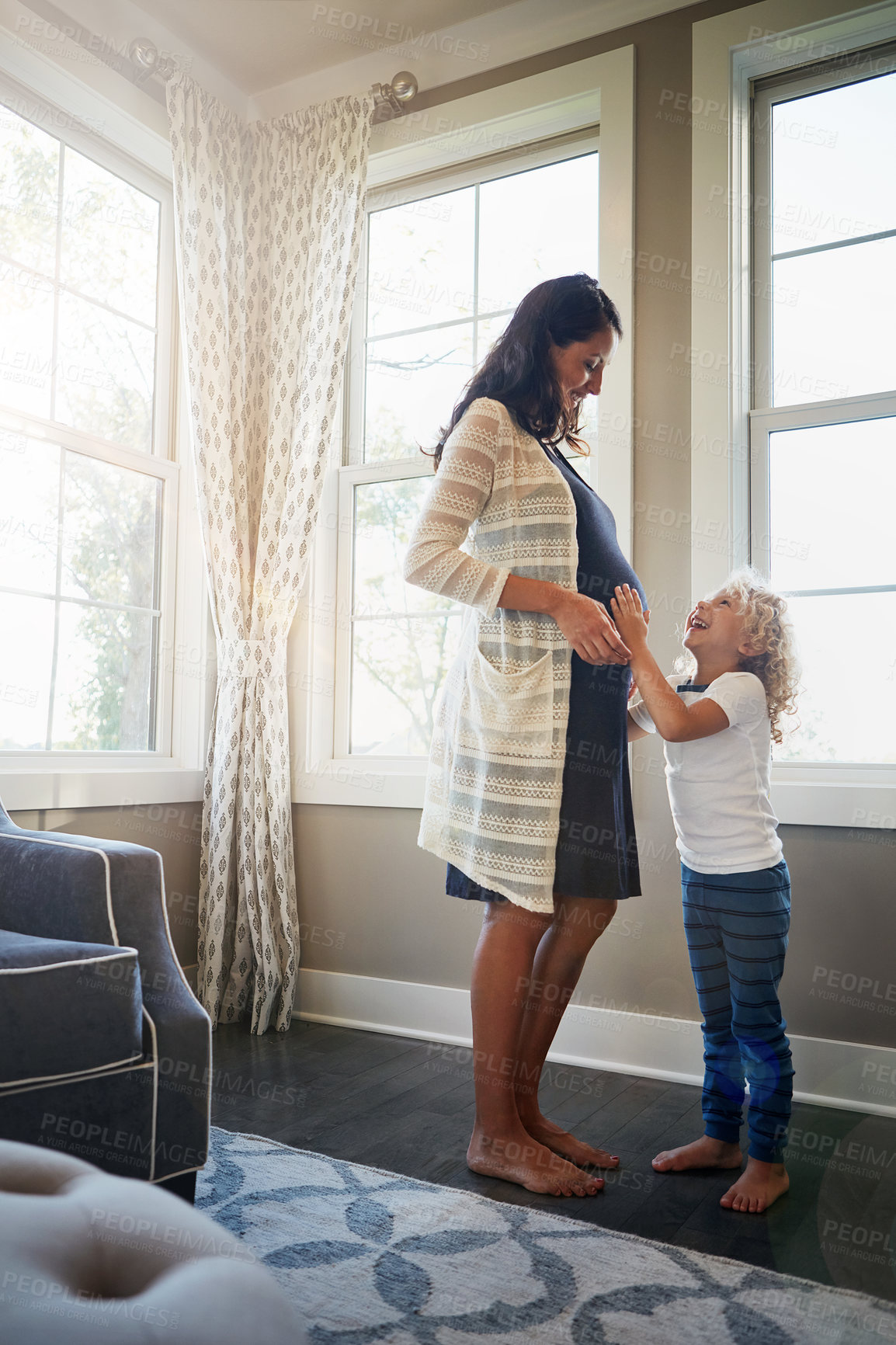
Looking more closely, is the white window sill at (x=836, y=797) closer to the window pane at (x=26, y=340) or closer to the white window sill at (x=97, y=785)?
the white window sill at (x=97, y=785)

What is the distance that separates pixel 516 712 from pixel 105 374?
6.32 ft

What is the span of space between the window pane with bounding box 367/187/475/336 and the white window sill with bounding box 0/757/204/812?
1574mm

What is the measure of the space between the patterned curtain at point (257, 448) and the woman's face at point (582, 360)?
1243 millimetres

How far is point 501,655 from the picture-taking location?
1811 millimetres

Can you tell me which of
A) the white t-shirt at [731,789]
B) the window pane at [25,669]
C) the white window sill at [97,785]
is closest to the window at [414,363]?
the white window sill at [97,785]

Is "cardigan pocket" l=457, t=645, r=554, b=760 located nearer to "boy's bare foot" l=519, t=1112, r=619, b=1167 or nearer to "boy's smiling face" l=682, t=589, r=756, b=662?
"boy's smiling face" l=682, t=589, r=756, b=662

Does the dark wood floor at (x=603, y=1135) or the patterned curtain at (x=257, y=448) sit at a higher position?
the patterned curtain at (x=257, y=448)

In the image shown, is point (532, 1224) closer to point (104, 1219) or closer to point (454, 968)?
point (104, 1219)

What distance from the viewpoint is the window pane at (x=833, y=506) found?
8.03ft

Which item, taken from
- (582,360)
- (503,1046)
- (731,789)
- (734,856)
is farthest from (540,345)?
(503,1046)

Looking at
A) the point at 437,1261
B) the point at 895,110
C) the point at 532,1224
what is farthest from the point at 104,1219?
the point at 895,110

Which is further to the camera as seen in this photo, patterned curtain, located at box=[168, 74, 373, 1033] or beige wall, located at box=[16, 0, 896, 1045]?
patterned curtain, located at box=[168, 74, 373, 1033]

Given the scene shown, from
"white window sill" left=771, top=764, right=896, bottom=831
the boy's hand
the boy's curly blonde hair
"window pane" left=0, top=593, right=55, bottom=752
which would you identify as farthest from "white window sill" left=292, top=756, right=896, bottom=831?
"window pane" left=0, top=593, right=55, bottom=752

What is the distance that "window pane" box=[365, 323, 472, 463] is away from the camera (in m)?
3.09
